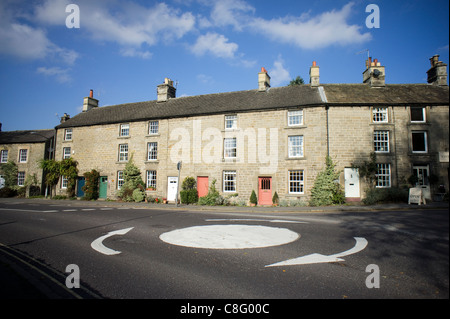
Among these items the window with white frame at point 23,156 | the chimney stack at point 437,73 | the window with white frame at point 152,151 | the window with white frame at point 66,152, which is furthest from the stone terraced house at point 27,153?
the chimney stack at point 437,73

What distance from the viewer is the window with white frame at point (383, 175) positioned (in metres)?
19.2

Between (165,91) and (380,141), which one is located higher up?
(165,91)

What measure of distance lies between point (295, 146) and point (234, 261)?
1606 cm

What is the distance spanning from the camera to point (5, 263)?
5.20m

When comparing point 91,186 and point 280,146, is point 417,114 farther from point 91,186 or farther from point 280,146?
point 91,186

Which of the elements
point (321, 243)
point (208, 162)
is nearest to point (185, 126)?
point (208, 162)

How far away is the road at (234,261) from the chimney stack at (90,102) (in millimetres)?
25862

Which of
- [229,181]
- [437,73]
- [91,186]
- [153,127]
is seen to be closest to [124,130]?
[153,127]

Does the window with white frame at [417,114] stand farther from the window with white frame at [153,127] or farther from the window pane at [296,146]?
the window with white frame at [153,127]

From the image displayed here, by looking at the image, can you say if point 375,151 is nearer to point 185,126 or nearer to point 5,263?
point 185,126

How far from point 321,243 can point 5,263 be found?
7.49 m

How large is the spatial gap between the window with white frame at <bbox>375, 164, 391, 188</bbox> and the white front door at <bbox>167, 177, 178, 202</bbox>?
1668 cm

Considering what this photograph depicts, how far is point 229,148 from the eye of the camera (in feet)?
72.0

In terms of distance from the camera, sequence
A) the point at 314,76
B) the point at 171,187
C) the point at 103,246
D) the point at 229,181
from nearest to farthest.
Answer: the point at 103,246 → the point at 229,181 → the point at 314,76 → the point at 171,187
